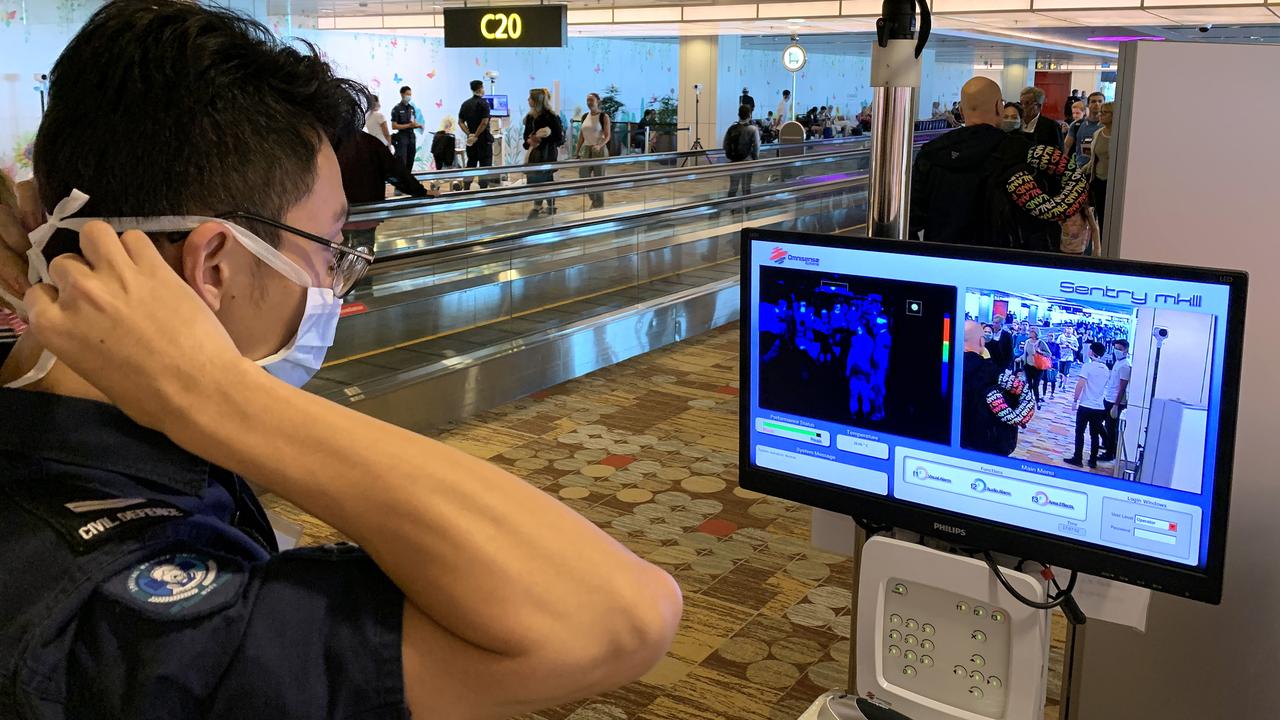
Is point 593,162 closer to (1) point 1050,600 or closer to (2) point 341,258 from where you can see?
(1) point 1050,600

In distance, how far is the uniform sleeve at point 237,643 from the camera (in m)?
0.77

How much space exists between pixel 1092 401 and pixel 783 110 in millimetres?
30274

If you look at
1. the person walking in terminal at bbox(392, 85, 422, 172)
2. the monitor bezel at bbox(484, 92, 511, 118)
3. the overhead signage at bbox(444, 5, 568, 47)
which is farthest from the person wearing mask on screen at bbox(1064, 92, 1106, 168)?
the monitor bezel at bbox(484, 92, 511, 118)

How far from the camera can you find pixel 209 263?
942 millimetres

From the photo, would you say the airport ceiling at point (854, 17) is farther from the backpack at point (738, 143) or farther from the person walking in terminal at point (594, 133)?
the backpack at point (738, 143)

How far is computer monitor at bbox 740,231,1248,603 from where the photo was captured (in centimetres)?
136

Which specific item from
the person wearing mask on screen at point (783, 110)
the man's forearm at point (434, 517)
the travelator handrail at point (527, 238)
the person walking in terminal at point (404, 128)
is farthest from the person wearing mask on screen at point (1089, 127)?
the person wearing mask on screen at point (783, 110)

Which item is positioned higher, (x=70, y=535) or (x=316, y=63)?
(x=316, y=63)

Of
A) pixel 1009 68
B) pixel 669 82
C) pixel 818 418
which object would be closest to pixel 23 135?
pixel 818 418

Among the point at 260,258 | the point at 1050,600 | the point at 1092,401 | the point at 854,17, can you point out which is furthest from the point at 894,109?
the point at 854,17

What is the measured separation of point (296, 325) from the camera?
1062 mm

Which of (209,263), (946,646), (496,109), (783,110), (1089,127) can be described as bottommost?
(946,646)

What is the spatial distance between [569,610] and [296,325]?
0.44 m

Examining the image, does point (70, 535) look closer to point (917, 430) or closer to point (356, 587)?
point (356, 587)
